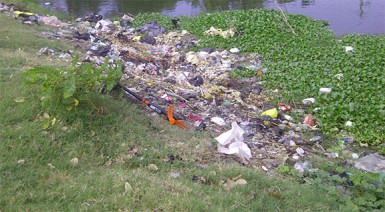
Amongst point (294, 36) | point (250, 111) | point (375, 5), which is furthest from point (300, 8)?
point (250, 111)

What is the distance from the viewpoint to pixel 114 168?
10.9ft

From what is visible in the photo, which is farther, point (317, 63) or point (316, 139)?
point (317, 63)

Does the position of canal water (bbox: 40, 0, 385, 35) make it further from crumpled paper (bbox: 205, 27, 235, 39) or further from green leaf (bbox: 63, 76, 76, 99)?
green leaf (bbox: 63, 76, 76, 99)

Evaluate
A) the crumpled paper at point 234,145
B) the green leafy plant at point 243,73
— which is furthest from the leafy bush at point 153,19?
the crumpled paper at point 234,145

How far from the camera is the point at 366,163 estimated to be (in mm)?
4355

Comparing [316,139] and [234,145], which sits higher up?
[234,145]

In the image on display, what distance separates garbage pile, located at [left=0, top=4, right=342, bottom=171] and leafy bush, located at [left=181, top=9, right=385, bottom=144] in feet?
0.89

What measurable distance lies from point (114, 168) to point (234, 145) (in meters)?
1.24

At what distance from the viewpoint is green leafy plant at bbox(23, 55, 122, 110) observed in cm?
354

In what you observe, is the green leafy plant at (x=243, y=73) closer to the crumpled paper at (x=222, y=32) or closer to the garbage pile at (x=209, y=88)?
the garbage pile at (x=209, y=88)

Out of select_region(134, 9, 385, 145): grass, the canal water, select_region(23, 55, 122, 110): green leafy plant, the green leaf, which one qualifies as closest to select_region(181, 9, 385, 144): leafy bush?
select_region(134, 9, 385, 145): grass

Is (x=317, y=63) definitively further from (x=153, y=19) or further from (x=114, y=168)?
(x=153, y=19)

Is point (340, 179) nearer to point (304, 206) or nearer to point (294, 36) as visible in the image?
point (304, 206)

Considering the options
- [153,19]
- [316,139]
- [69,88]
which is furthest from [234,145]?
[153,19]
